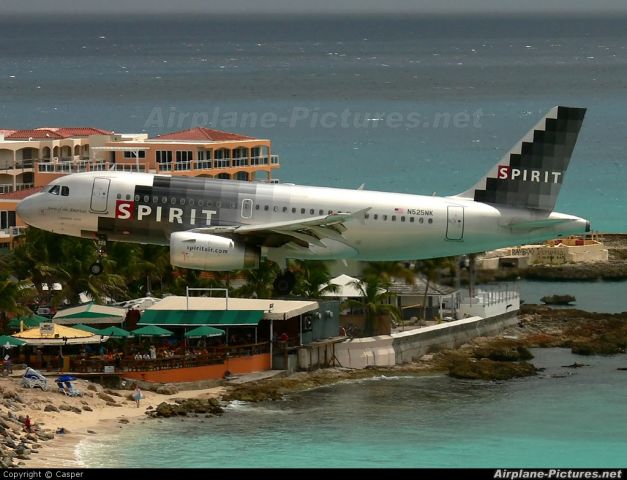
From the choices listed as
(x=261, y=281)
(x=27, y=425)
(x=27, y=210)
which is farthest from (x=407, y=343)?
(x=27, y=425)

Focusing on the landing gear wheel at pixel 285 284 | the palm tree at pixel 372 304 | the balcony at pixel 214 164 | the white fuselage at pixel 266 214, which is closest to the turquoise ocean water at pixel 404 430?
the palm tree at pixel 372 304

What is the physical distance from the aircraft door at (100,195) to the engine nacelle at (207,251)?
10.6 ft

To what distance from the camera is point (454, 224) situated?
94500mm

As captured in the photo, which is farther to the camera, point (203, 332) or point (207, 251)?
point (203, 332)

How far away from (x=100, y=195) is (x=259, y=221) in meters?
6.93

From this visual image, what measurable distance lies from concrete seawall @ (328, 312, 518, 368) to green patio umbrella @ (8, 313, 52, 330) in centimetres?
1272

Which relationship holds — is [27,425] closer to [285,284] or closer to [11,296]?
[285,284]

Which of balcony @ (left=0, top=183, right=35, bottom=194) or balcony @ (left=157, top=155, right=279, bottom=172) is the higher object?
balcony @ (left=157, top=155, right=279, bottom=172)

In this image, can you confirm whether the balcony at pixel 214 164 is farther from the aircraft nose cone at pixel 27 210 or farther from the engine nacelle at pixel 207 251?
the engine nacelle at pixel 207 251

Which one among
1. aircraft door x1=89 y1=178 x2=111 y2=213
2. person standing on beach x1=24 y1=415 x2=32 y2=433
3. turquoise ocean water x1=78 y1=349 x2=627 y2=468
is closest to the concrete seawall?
turquoise ocean water x1=78 y1=349 x2=627 y2=468

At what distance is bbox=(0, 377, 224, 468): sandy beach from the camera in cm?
8700

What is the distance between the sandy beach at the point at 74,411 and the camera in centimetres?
8700

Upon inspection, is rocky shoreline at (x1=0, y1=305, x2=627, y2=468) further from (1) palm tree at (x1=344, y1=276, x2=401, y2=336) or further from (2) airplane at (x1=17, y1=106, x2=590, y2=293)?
(2) airplane at (x1=17, y1=106, x2=590, y2=293)

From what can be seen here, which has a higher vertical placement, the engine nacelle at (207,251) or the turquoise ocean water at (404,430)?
the engine nacelle at (207,251)
